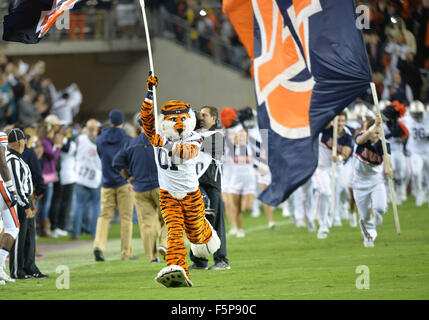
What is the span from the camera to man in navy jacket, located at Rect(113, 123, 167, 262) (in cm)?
1440

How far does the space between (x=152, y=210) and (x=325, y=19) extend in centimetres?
422

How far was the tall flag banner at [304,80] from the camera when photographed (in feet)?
40.6

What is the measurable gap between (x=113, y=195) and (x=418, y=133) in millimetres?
10360

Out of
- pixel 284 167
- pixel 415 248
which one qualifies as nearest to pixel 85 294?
pixel 284 167

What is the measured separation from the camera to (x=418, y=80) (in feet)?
91.5

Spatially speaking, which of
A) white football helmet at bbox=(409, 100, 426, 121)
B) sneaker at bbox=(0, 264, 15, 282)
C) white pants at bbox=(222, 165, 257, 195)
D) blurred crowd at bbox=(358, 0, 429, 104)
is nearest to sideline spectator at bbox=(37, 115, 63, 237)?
white pants at bbox=(222, 165, 257, 195)

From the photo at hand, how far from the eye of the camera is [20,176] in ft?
40.2

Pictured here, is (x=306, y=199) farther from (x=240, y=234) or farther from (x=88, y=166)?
(x=88, y=166)

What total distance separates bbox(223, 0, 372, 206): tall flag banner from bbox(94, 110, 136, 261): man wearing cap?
3.22 metres

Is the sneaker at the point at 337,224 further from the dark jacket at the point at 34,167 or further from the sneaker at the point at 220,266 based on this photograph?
the dark jacket at the point at 34,167

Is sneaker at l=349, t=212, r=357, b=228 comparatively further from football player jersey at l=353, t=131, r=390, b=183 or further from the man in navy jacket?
the man in navy jacket

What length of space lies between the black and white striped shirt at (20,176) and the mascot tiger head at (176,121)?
262 centimetres

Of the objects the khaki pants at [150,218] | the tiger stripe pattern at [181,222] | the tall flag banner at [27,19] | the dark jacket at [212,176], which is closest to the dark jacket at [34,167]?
the khaki pants at [150,218]
